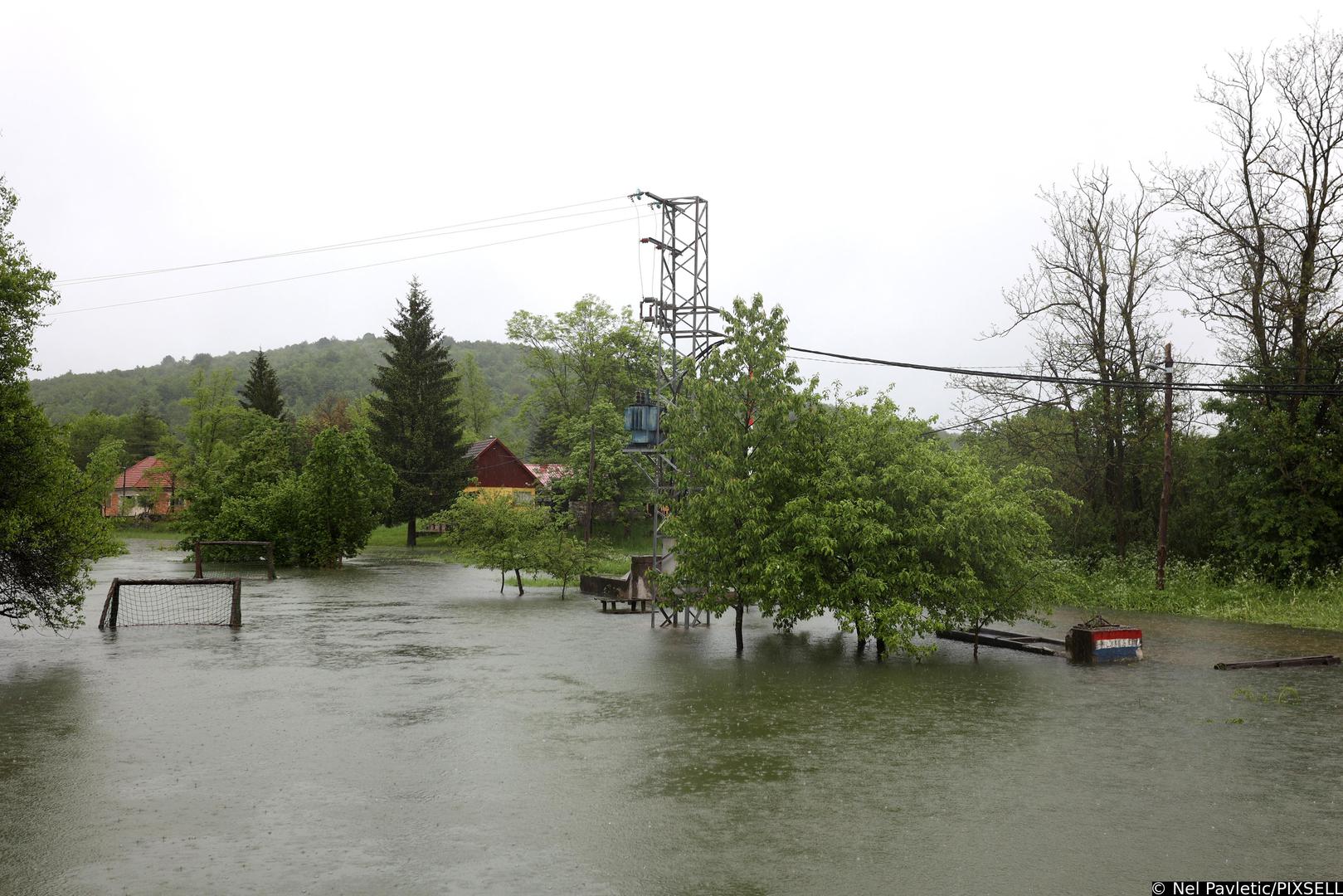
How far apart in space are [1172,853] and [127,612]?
76.8ft

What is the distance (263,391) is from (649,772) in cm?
6677

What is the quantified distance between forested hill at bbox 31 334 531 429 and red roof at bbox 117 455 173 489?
624 inches

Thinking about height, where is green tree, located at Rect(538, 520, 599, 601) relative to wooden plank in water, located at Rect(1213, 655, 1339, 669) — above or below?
above

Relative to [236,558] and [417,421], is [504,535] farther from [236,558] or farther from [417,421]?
[417,421]

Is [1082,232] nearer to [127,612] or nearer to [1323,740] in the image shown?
[1323,740]

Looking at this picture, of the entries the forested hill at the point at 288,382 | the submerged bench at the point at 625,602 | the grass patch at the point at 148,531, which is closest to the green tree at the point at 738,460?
the submerged bench at the point at 625,602

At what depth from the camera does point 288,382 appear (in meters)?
116

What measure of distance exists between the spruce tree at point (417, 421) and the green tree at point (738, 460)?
38.5 meters

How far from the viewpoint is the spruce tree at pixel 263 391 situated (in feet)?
226

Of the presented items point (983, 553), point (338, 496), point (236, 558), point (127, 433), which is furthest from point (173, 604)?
point (127, 433)

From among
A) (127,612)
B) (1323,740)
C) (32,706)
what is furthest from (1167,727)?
(127,612)

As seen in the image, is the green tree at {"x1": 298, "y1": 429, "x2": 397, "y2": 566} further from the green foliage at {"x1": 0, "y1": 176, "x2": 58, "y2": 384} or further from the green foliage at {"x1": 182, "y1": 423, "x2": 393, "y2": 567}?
the green foliage at {"x1": 0, "y1": 176, "x2": 58, "y2": 384}

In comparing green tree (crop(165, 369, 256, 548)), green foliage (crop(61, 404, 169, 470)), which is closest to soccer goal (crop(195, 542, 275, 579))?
green tree (crop(165, 369, 256, 548))

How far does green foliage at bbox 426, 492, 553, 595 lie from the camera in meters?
27.3
